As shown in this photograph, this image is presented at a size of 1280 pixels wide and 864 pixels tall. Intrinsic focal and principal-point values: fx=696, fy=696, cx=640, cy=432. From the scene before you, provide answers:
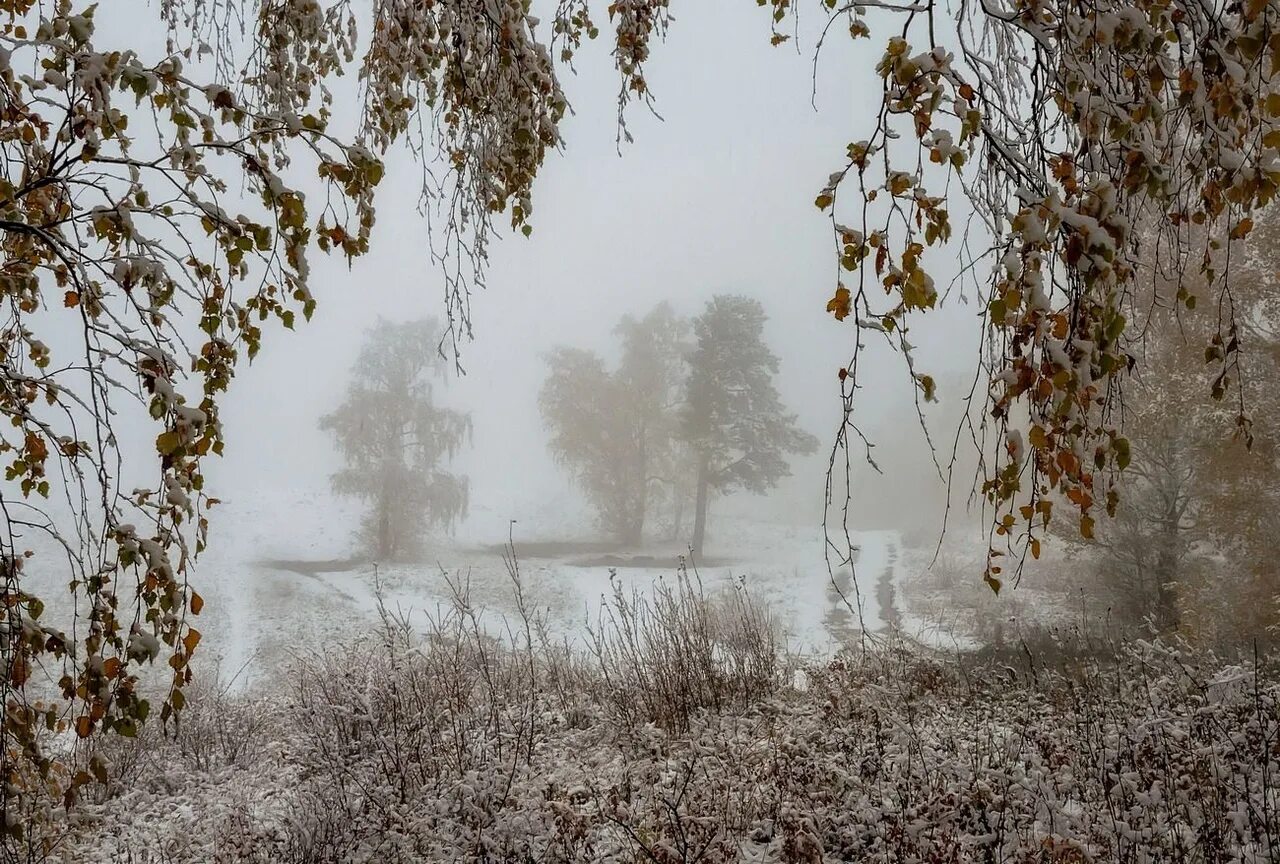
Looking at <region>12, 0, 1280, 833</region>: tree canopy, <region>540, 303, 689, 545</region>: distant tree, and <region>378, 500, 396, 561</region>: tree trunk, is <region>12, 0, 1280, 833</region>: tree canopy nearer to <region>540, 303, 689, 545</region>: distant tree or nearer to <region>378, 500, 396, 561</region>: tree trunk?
<region>378, 500, 396, 561</region>: tree trunk

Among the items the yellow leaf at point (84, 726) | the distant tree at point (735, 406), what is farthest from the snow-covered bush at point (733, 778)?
the distant tree at point (735, 406)

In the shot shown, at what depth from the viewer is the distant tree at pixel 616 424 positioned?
25375 millimetres

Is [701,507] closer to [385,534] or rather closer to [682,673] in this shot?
[385,534]

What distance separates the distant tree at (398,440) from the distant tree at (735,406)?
7.86 meters

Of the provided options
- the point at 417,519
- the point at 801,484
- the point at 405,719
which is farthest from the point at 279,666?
the point at 801,484

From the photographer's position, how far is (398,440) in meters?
21.8

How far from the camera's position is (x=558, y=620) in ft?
55.6

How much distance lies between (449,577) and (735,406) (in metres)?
14.7

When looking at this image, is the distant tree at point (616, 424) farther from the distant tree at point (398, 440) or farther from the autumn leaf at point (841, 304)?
the autumn leaf at point (841, 304)

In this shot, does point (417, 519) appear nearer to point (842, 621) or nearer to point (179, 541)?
point (842, 621)

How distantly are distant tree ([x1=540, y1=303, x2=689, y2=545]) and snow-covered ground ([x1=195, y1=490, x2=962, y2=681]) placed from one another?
6.71 ft

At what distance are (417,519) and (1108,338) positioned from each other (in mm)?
22538

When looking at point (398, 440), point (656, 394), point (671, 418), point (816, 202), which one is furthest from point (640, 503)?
point (816, 202)

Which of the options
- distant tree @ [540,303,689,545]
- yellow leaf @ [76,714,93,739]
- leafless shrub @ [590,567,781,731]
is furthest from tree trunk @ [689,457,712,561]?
yellow leaf @ [76,714,93,739]
